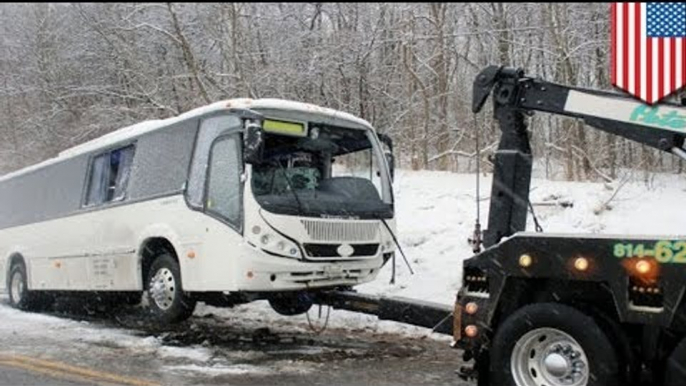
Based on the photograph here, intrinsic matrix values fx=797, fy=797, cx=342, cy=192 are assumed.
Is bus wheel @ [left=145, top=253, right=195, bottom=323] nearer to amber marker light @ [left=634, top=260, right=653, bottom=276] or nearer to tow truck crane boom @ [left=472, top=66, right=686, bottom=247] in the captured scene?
tow truck crane boom @ [left=472, top=66, right=686, bottom=247]

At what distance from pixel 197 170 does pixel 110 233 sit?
2.67 meters

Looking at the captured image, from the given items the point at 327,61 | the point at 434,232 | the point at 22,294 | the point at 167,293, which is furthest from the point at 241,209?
the point at 327,61

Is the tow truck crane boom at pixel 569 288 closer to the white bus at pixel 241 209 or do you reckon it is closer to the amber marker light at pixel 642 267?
the amber marker light at pixel 642 267

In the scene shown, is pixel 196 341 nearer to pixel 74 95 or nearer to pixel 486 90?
pixel 486 90

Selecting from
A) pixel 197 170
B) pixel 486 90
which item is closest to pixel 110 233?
pixel 197 170

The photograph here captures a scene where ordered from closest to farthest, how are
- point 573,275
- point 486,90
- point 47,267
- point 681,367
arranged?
point 681,367 → point 573,275 → point 486,90 → point 47,267

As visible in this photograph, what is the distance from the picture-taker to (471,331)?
640cm

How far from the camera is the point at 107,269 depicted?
12.1m

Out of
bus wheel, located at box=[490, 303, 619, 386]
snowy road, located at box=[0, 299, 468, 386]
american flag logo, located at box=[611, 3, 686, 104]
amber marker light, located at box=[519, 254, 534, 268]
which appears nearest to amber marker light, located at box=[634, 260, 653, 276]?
bus wheel, located at box=[490, 303, 619, 386]

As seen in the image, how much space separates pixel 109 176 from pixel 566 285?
28.7 feet

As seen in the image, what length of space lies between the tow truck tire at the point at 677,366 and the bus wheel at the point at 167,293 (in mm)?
6447

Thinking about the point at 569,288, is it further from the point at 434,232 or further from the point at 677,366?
the point at 434,232

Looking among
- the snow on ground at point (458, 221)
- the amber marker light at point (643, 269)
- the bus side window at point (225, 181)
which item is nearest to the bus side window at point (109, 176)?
the snow on ground at point (458, 221)

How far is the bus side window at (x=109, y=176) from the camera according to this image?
40.4 feet
